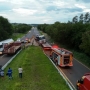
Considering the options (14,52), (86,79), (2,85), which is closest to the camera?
(86,79)

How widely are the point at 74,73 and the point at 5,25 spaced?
71502 mm

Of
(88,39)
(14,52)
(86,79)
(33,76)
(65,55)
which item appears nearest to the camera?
(86,79)

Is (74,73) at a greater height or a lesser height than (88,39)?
lesser

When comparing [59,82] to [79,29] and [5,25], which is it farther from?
[5,25]

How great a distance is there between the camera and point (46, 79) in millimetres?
23031

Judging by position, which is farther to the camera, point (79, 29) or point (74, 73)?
point (79, 29)

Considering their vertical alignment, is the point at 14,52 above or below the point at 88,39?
below

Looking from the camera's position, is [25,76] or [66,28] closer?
[25,76]

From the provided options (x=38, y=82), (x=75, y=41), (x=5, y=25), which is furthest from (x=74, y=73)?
(x=5, y=25)

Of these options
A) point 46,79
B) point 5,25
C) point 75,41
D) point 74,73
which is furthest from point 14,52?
point 5,25

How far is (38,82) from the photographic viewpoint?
21.6 m

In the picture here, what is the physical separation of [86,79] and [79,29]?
47.9 m

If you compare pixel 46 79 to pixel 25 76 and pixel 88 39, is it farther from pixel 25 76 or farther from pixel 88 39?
pixel 88 39

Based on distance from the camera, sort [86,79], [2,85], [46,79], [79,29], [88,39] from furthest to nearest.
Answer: [79,29] < [88,39] < [46,79] < [2,85] < [86,79]
